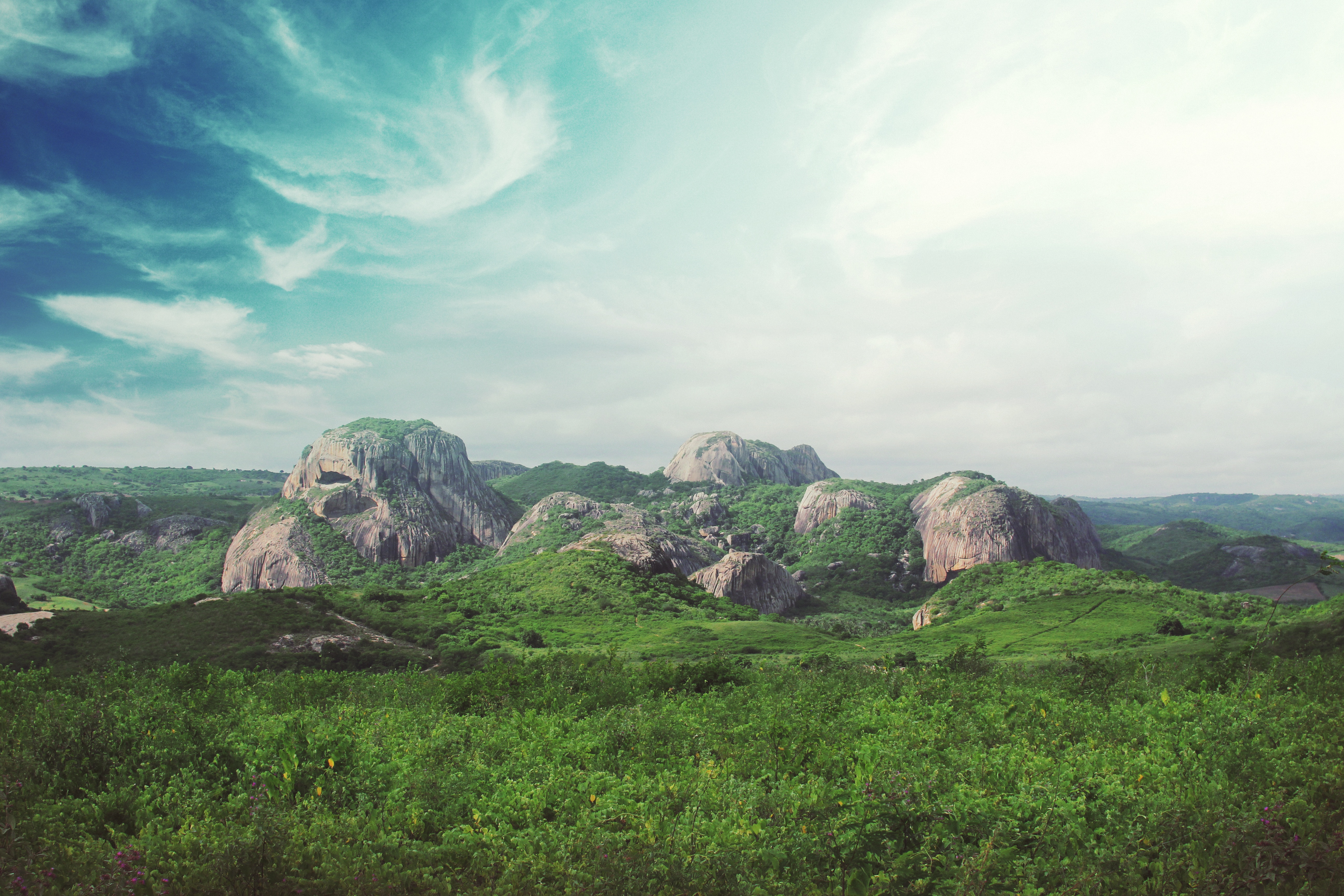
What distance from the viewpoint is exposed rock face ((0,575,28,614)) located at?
4922cm

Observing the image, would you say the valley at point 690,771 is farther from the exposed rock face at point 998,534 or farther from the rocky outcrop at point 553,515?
the rocky outcrop at point 553,515

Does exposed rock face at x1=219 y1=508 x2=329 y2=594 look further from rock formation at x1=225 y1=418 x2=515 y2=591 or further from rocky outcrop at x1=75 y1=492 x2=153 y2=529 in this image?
rocky outcrop at x1=75 y1=492 x2=153 y2=529

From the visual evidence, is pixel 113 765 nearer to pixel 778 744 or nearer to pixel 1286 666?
pixel 778 744

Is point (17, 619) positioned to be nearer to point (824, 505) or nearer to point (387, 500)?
point (387, 500)

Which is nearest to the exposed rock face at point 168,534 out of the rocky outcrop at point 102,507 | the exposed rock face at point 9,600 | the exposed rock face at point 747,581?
the rocky outcrop at point 102,507

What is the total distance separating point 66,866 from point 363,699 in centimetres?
1005

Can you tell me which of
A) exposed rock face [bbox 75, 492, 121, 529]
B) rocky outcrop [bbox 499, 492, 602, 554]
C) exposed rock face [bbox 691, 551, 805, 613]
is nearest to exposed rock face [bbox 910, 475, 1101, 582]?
exposed rock face [bbox 691, 551, 805, 613]

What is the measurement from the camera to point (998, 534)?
12275 cm

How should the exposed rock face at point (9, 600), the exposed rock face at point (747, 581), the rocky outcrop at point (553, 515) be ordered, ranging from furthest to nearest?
the rocky outcrop at point (553, 515) → the exposed rock face at point (747, 581) → the exposed rock face at point (9, 600)

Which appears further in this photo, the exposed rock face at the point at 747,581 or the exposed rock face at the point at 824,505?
the exposed rock face at the point at 824,505

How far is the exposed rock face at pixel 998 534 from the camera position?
122312 mm

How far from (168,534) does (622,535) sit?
11031 cm

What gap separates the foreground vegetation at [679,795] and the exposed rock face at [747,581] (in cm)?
7717

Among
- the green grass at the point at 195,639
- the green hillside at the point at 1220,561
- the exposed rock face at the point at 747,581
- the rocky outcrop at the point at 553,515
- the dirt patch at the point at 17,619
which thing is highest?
the rocky outcrop at the point at 553,515
